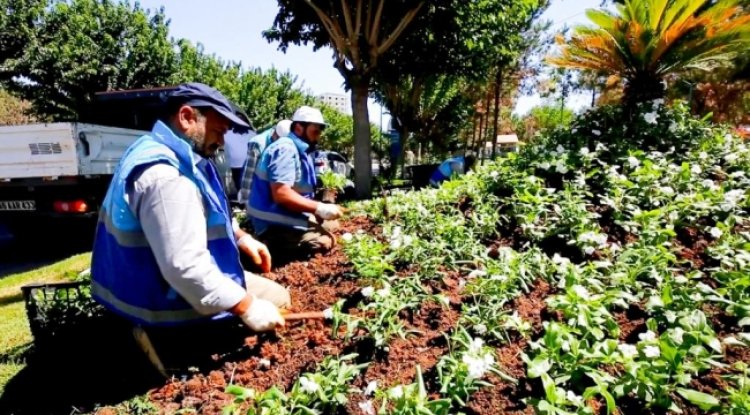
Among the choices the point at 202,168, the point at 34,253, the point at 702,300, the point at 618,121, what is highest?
the point at 618,121

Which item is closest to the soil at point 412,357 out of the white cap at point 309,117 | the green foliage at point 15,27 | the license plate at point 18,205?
the white cap at point 309,117

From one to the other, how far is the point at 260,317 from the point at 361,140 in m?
9.62

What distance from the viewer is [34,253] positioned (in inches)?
283

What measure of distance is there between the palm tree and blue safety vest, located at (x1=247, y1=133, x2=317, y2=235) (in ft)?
10.6

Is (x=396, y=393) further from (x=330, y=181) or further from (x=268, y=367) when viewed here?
(x=330, y=181)

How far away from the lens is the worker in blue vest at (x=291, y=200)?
140 inches

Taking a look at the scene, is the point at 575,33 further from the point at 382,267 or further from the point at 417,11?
the point at 417,11

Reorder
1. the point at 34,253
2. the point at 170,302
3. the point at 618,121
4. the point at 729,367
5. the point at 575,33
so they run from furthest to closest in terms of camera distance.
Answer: the point at 34,253
the point at 575,33
the point at 618,121
the point at 170,302
the point at 729,367

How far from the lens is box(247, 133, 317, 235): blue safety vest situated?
3.63 metres

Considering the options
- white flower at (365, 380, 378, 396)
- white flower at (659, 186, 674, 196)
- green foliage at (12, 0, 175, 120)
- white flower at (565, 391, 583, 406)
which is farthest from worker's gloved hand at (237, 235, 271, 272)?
green foliage at (12, 0, 175, 120)

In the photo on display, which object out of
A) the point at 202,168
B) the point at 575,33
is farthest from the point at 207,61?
the point at 202,168

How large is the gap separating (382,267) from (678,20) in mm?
4057

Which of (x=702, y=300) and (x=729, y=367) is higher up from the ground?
(x=702, y=300)

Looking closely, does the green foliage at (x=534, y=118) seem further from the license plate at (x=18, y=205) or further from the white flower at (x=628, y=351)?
the white flower at (x=628, y=351)
